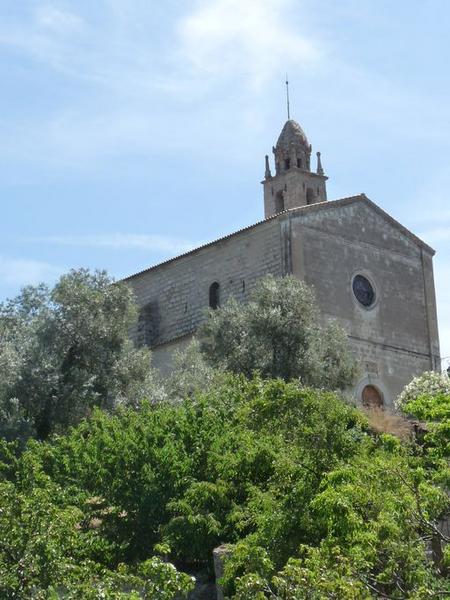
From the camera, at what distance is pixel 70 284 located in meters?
31.7

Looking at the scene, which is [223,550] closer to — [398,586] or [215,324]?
[398,586]

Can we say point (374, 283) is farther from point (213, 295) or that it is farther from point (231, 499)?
point (231, 499)

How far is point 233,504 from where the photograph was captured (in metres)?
19.8

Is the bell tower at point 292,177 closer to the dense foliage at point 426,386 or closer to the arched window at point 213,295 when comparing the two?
the arched window at point 213,295

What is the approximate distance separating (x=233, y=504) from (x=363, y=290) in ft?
78.5

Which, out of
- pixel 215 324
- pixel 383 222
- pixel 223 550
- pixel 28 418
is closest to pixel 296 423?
pixel 223 550

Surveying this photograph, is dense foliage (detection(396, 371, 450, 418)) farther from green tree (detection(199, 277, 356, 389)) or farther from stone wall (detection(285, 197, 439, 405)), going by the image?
stone wall (detection(285, 197, 439, 405))

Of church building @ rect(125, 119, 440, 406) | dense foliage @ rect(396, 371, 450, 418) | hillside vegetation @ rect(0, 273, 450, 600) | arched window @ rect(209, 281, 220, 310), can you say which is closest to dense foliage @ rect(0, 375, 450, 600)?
hillside vegetation @ rect(0, 273, 450, 600)

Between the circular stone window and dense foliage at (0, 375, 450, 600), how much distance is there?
1776cm

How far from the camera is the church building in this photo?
41.1 meters

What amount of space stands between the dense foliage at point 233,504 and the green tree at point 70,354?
15.5 ft

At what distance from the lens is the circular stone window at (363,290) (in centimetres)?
4256

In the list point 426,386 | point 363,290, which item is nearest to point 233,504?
point 426,386

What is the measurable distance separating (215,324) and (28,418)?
8317 millimetres
